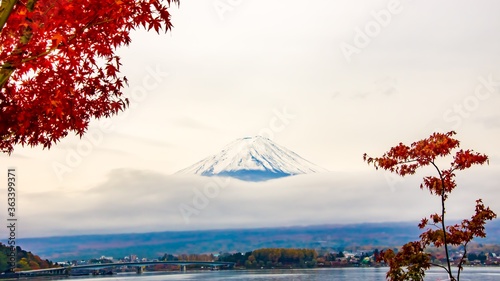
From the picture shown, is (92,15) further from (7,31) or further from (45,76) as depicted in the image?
(45,76)

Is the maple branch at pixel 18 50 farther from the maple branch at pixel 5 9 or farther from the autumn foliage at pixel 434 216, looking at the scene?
the autumn foliage at pixel 434 216

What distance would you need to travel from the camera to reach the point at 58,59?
412 centimetres

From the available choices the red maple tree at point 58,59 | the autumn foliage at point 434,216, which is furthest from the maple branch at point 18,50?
the autumn foliage at point 434,216

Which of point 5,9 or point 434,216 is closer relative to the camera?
point 5,9

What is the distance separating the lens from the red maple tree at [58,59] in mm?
3539

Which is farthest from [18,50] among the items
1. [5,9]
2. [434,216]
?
[434,216]

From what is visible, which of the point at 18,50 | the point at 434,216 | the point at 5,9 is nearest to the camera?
the point at 5,9

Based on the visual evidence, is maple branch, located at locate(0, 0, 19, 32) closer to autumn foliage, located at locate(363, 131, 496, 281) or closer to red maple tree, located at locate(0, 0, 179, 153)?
red maple tree, located at locate(0, 0, 179, 153)

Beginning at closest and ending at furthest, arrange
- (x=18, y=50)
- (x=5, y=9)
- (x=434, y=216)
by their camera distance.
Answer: (x=5, y=9) → (x=18, y=50) → (x=434, y=216)

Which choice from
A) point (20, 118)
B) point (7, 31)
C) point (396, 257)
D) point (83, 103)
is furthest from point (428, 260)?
point (7, 31)

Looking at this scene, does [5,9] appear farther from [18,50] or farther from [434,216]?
[434,216]

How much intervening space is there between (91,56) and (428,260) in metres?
4.40

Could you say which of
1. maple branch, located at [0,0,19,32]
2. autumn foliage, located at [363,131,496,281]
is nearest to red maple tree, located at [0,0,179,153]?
maple branch, located at [0,0,19,32]

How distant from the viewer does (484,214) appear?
265 inches
